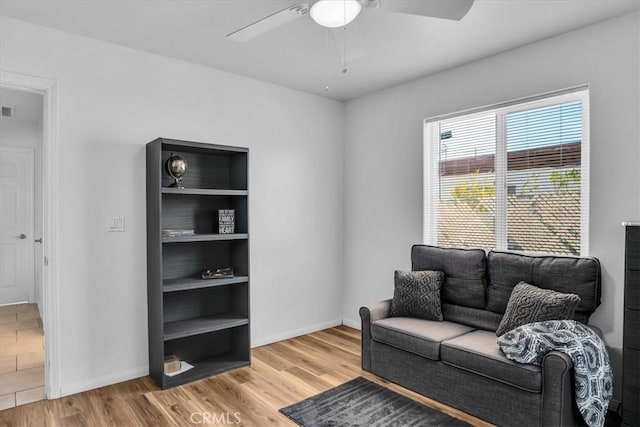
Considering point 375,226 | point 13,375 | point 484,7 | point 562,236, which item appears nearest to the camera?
point 484,7

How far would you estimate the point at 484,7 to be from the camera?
2.45 metres

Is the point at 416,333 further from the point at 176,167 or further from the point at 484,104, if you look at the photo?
the point at 176,167

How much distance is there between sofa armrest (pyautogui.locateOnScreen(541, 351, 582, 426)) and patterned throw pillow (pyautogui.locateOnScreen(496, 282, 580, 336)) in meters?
0.37

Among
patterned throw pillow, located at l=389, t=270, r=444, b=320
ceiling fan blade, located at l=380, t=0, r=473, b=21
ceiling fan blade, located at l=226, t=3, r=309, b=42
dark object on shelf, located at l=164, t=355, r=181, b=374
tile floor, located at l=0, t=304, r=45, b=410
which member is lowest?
tile floor, located at l=0, t=304, r=45, b=410

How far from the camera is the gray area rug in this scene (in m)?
2.44

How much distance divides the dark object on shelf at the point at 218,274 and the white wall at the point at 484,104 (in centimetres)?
160

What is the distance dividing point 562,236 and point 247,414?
2.59 metres

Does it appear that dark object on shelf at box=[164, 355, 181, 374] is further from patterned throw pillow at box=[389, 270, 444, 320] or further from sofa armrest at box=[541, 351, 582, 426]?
sofa armrest at box=[541, 351, 582, 426]

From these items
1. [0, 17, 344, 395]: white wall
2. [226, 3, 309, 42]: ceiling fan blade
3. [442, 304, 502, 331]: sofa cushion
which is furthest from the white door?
[442, 304, 502, 331]: sofa cushion

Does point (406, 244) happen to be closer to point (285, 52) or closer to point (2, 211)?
point (285, 52)

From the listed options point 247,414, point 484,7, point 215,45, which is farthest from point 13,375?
point 484,7

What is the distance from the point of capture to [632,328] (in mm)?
2176

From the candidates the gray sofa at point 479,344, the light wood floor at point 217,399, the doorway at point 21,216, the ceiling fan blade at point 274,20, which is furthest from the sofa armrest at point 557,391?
the doorway at point 21,216

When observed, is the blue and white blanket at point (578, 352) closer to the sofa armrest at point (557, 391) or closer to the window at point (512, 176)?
the sofa armrest at point (557, 391)
